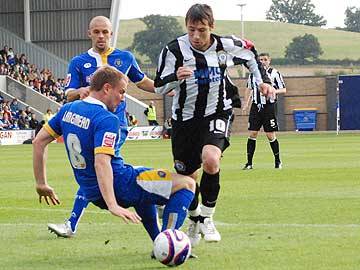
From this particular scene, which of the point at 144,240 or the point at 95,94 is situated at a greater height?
the point at 95,94

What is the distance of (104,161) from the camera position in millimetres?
7953

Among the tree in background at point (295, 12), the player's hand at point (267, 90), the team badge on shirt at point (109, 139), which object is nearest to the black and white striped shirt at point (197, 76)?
the player's hand at point (267, 90)

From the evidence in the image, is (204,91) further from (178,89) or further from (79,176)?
(79,176)

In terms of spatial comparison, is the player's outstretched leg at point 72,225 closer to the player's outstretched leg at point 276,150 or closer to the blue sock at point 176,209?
the blue sock at point 176,209

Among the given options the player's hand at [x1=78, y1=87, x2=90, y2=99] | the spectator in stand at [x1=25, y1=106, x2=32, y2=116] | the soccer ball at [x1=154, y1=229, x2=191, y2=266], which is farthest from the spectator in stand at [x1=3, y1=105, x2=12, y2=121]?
the soccer ball at [x1=154, y1=229, x2=191, y2=266]

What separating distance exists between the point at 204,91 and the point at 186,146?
546 millimetres

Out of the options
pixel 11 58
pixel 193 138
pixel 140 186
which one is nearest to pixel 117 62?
pixel 193 138

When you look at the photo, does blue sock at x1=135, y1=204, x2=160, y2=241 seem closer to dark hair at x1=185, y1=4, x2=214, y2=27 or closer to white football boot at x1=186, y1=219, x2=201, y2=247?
white football boot at x1=186, y1=219, x2=201, y2=247

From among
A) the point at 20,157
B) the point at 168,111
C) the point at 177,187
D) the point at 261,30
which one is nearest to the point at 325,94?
the point at 168,111

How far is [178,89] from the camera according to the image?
405 inches

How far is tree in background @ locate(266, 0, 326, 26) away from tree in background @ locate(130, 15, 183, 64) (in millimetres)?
28319

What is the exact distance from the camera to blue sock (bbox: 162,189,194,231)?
860cm

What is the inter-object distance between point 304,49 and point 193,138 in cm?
12570

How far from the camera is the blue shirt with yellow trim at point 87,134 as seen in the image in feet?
26.4
